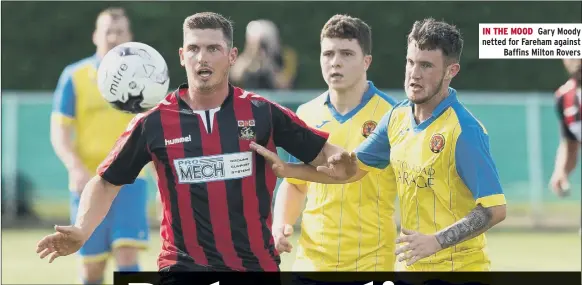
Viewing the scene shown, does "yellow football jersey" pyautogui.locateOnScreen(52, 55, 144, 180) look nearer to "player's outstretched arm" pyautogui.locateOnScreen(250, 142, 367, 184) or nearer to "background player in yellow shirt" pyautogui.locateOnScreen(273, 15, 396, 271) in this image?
"background player in yellow shirt" pyautogui.locateOnScreen(273, 15, 396, 271)

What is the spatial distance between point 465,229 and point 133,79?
→ 225cm

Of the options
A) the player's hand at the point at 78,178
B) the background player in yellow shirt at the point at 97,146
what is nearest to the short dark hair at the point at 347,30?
the background player in yellow shirt at the point at 97,146

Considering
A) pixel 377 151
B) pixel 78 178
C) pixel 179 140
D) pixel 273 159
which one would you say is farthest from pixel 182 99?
pixel 78 178

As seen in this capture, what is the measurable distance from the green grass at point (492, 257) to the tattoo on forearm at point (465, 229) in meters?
5.46

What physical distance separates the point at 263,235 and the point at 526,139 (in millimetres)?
11221

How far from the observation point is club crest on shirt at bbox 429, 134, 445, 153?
6.49 metres

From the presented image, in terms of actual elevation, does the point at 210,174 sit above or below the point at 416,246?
above

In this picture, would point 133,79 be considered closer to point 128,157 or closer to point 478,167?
point 128,157

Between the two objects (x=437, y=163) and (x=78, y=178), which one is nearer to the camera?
(x=437, y=163)

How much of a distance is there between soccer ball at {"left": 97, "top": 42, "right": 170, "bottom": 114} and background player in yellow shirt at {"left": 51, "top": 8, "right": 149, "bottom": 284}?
2423 mm

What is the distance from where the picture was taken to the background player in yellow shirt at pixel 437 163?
20.9 feet

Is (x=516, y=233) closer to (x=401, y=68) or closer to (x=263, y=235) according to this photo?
(x=401, y=68)

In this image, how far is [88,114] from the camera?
9.88 meters

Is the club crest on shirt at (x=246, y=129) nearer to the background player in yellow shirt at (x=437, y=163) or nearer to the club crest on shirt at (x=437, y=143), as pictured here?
the background player in yellow shirt at (x=437, y=163)
